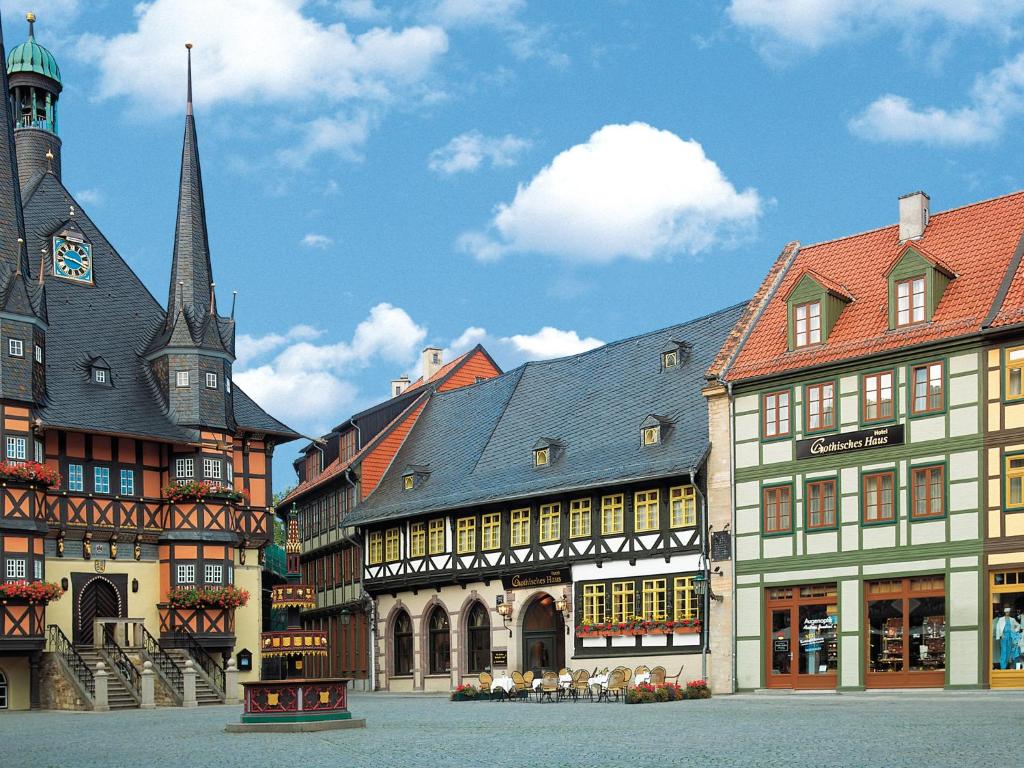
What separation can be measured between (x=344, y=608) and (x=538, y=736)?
A: 34.8 meters

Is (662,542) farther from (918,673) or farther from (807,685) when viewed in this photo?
(918,673)

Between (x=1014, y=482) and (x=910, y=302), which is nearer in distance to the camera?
(x=1014, y=482)

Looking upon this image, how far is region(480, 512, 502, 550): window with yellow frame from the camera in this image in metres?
47.6

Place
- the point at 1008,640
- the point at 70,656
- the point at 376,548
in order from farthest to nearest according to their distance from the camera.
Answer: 1. the point at 376,548
2. the point at 70,656
3. the point at 1008,640

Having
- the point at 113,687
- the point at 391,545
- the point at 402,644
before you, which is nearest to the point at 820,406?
the point at 391,545

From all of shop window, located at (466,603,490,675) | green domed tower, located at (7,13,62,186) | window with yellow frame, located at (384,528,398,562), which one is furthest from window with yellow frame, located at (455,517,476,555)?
green domed tower, located at (7,13,62,186)

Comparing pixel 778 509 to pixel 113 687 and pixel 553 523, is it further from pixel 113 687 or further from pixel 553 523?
pixel 113 687

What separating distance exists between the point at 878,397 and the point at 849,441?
1244 mm

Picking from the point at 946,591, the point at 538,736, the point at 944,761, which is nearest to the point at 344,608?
the point at 946,591

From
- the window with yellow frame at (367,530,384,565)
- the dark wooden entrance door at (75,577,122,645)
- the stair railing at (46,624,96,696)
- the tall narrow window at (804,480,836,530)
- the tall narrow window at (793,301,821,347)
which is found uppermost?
the tall narrow window at (793,301,821,347)

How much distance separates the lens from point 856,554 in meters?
36.7

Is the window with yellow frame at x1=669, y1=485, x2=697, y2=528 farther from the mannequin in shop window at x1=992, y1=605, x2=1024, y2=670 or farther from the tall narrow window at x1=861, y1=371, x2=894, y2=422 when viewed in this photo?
the mannequin in shop window at x1=992, y1=605, x2=1024, y2=670

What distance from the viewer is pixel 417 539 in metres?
51.0

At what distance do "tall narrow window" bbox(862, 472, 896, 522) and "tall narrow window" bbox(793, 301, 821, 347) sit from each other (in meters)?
3.84
